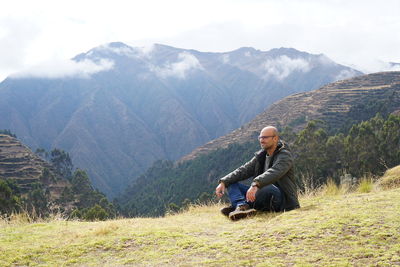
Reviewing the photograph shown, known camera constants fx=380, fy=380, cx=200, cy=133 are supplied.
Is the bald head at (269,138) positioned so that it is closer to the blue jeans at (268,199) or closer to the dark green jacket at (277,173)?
the dark green jacket at (277,173)

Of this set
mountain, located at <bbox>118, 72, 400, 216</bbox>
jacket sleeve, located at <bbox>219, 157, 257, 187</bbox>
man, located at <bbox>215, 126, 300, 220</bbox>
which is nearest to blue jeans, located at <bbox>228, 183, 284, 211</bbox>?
man, located at <bbox>215, 126, 300, 220</bbox>

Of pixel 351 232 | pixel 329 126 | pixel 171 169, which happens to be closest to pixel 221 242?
pixel 351 232

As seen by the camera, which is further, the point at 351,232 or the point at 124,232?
the point at 124,232

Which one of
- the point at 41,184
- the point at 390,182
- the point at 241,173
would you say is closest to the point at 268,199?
the point at 241,173

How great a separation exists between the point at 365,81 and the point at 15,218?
14758 centimetres

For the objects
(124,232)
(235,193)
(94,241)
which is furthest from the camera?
(235,193)

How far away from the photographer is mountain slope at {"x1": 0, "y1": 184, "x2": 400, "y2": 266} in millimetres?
4363

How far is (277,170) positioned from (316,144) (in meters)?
59.0

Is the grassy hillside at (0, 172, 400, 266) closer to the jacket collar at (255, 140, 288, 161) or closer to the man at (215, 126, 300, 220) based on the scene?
the man at (215, 126, 300, 220)

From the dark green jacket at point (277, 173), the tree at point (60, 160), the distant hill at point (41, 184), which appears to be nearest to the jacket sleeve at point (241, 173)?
the dark green jacket at point (277, 173)

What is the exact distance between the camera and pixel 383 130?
2173 inches

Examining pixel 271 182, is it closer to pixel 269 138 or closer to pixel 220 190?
pixel 269 138

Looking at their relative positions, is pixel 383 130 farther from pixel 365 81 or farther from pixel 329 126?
pixel 365 81

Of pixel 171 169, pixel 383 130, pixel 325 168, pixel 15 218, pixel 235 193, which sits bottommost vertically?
pixel 171 169
